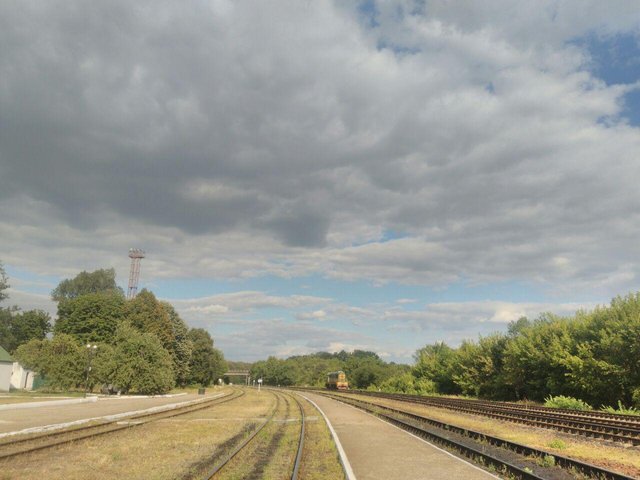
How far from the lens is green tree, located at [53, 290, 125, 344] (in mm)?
73375

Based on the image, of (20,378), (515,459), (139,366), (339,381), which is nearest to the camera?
(515,459)

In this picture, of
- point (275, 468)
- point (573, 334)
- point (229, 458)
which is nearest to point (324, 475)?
point (275, 468)

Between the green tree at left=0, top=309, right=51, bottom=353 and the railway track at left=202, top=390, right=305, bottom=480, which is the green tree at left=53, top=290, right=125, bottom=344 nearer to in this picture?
the green tree at left=0, top=309, right=51, bottom=353

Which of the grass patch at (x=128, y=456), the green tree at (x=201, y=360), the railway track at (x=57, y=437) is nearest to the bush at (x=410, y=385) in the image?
the green tree at (x=201, y=360)

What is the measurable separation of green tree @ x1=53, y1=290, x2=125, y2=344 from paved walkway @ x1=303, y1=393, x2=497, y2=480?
61.9m

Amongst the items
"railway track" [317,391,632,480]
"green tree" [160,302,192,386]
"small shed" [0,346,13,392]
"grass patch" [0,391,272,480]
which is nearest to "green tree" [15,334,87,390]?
"small shed" [0,346,13,392]

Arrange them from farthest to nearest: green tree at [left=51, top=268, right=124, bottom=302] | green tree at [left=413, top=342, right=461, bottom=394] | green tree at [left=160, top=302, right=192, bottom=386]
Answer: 1. green tree at [left=51, top=268, right=124, bottom=302]
2. green tree at [left=160, top=302, right=192, bottom=386]
3. green tree at [left=413, top=342, right=461, bottom=394]

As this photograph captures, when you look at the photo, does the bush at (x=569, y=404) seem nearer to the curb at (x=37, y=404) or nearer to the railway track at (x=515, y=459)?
the railway track at (x=515, y=459)

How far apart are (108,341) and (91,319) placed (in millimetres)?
4258

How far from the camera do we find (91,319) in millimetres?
73812

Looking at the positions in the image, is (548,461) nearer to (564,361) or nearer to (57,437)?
(57,437)

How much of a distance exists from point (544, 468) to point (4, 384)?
68.8 metres

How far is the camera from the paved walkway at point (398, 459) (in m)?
12.1

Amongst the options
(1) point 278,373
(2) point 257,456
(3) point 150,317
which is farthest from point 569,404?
(1) point 278,373
